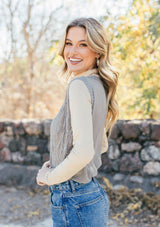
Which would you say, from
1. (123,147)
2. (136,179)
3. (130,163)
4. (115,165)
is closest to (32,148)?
(115,165)

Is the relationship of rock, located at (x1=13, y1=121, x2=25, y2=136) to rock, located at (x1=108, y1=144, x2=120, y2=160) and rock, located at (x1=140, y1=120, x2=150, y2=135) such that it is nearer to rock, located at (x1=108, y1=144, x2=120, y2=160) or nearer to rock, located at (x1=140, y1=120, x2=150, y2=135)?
rock, located at (x1=108, y1=144, x2=120, y2=160)

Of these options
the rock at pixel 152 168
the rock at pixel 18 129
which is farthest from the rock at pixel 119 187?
the rock at pixel 18 129

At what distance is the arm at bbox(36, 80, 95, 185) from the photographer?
1178 mm

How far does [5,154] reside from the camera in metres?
4.71

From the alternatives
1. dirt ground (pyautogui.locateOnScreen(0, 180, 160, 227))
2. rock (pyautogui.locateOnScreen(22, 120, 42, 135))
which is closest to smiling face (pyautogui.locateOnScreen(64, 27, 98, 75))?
dirt ground (pyautogui.locateOnScreen(0, 180, 160, 227))

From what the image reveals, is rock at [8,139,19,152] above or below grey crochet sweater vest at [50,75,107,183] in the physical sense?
below

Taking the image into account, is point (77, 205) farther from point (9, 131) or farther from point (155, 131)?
point (9, 131)

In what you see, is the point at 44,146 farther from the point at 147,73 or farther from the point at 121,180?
the point at 147,73

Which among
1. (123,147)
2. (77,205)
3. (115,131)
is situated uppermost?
(77,205)

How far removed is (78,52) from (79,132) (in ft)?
1.42

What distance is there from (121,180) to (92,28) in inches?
112

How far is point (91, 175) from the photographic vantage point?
1.33 meters

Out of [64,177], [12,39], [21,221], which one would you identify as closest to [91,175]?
[64,177]

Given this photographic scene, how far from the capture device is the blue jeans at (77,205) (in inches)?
48.8
